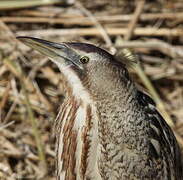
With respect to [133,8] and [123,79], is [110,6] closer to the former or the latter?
[133,8]

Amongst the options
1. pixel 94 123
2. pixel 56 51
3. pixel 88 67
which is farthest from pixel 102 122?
pixel 56 51

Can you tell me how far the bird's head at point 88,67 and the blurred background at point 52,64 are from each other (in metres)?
0.90

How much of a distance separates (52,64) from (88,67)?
129 centimetres

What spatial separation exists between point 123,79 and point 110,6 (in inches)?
65.2

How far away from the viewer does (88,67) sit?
210 cm

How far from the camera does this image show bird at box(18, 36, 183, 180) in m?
2.08

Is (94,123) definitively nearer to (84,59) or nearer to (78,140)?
(78,140)

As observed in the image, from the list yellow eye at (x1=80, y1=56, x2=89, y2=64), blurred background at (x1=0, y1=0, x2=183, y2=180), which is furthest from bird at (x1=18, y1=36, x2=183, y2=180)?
blurred background at (x1=0, y1=0, x2=183, y2=180)

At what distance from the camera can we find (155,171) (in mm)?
2209

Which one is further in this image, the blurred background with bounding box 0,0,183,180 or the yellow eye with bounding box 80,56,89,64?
the blurred background with bounding box 0,0,183,180

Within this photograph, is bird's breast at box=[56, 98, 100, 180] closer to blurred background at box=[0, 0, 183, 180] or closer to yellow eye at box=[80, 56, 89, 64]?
yellow eye at box=[80, 56, 89, 64]

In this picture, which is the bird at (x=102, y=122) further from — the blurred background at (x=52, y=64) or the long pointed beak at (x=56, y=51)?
the blurred background at (x=52, y=64)

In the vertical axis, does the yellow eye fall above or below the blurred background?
below

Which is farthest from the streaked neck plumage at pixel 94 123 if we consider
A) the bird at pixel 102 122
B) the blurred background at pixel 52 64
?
the blurred background at pixel 52 64
